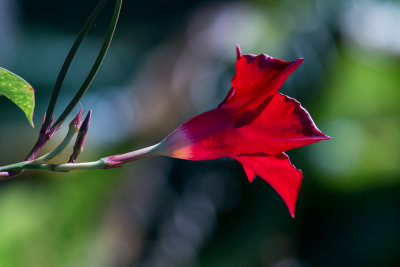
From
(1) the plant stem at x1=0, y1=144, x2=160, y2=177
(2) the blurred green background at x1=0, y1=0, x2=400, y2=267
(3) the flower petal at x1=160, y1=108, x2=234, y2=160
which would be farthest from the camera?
(2) the blurred green background at x1=0, y1=0, x2=400, y2=267

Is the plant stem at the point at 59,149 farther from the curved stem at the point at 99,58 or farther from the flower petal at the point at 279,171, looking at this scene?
the flower petal at the point at 279,171

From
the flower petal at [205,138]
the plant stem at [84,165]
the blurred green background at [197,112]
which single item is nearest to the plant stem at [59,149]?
the plant stem at [84,165]

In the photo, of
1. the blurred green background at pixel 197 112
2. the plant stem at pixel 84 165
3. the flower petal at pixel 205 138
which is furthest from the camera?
the blurred green background at pixel 197 112

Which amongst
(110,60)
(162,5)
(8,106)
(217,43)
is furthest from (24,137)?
(162,5)

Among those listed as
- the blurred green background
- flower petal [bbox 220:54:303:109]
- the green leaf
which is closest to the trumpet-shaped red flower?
flower petal [bbox 220:54:303:109]

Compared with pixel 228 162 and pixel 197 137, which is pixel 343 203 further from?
pixel 197 137

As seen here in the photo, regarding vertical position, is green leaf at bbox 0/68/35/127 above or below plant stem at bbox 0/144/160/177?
above

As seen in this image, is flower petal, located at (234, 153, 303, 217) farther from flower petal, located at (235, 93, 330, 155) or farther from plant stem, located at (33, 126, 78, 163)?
plant stem, located at (33, 126, 78, 163)
